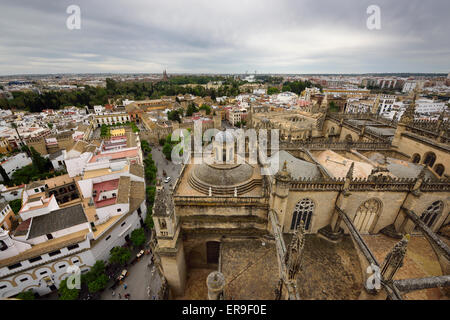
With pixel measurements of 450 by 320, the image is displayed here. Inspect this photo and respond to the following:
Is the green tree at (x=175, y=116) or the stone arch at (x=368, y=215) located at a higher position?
the stone arch at (x=368, y=215)

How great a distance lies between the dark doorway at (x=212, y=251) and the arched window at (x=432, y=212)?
19.3 m

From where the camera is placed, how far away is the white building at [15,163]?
50.5 metres

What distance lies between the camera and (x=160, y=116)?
9694cm

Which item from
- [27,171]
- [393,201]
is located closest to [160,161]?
[27,171]

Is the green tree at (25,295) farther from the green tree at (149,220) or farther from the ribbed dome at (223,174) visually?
the ribbed dome at (223,174)

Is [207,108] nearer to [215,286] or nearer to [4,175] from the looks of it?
[4,175]

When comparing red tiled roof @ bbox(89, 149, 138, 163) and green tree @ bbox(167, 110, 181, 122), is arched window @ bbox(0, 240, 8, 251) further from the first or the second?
green tree @ bbox(167, 110, 181, 122)

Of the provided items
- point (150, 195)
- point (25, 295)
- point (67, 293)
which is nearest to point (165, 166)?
point (150, 195)

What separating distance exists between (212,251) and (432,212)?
20.8 metres

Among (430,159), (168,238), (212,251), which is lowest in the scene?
(212,251)

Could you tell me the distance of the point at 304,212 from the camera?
60.2ft

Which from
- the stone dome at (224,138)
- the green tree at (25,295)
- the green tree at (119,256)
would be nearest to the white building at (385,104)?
the stone dome at (224,138)

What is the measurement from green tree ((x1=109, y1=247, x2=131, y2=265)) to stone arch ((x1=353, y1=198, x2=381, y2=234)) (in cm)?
2724

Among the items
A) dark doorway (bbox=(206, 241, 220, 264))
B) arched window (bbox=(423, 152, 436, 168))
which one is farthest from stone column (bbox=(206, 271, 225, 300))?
arched window (bbox=(423, 152, 436, 168))
